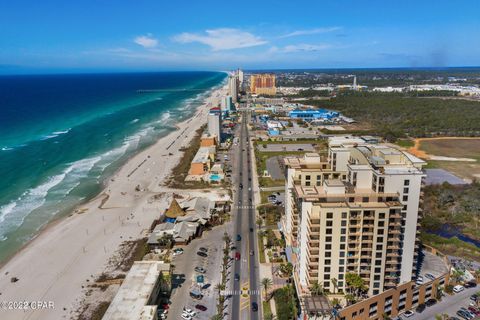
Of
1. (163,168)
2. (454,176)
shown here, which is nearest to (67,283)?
(163,168)

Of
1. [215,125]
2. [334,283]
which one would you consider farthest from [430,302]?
[215,125]

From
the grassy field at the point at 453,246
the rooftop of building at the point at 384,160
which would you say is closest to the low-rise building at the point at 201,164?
the grassy field at the point at 453,246

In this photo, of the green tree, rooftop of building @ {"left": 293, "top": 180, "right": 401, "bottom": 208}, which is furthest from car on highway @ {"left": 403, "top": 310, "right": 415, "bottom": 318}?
rooftop of building @ {"left": 293, "top": 180, "right": 401, "bottom": 208}

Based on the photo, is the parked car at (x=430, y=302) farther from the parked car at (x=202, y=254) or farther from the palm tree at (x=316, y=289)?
the parked car at (x=202, y=254)

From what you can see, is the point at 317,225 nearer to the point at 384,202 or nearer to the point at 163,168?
the point at 384,202

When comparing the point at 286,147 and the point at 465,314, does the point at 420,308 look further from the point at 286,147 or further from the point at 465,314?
the point at 286,147

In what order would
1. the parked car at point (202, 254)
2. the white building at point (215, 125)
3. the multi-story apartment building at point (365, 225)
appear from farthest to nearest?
the white building at point (215, 125)
the parked car at point (202, 254)
the multi-story apartment building at point (365, 225)
